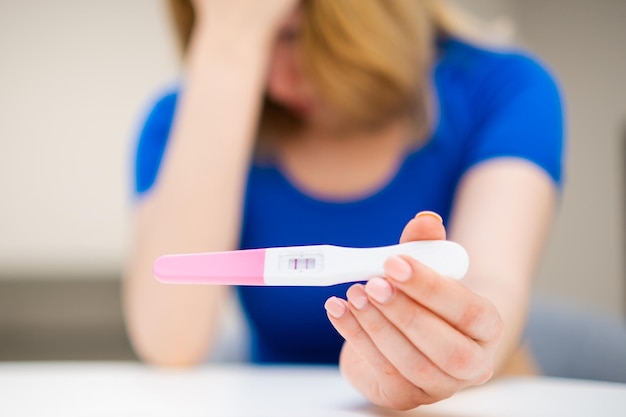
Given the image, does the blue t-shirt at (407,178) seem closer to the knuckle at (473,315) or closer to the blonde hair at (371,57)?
the blonde hair at (371,57)

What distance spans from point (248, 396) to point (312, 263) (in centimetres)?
15

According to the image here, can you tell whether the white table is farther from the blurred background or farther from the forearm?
the blurred background

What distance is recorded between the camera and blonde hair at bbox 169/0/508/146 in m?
0.57

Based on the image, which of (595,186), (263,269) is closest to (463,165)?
(263,269)

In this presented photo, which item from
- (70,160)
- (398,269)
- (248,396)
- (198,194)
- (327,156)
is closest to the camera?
(398,269)

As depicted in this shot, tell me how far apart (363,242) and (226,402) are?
25 centimetres

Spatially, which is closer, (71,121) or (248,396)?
(248,396)

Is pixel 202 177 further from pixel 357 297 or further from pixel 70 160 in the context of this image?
pixel 70 160

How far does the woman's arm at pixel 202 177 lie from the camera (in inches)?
20.7

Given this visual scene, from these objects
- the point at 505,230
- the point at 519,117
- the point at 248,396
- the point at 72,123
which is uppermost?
the point at 72,123

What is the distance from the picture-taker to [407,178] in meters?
0.61

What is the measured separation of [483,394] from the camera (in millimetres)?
375

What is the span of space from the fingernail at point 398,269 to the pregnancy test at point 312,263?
0.02m

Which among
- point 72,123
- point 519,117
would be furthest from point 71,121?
point 519,117
